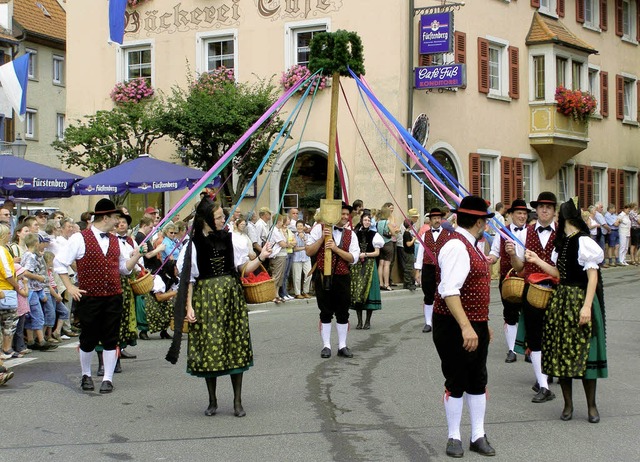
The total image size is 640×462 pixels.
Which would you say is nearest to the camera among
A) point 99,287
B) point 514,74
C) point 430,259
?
point 99,287

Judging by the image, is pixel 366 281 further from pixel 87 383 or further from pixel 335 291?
pixel 87 383

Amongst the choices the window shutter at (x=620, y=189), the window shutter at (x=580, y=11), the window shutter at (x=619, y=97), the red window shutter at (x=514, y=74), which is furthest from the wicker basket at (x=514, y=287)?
the window shutter at (x=619, y=97)

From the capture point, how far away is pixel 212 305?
825 centimetres

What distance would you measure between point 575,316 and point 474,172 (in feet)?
65.6

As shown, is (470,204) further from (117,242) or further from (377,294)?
(377,294)

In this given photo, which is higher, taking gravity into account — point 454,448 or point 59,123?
point 59,123

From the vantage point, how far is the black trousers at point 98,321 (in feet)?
31.7

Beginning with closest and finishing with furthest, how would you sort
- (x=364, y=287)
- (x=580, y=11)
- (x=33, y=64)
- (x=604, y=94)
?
(x=364, y=287), (x=580, y=11), (x=604, y=94), (x=33, y=64)

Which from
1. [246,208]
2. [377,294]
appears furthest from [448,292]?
[246,208]

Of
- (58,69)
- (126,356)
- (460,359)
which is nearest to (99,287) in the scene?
(126,356)

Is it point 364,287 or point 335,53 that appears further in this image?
point 364,287

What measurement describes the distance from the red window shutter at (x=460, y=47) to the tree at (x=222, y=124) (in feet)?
16.6

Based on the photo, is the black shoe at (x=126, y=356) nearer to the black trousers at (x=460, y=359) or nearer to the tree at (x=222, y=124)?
the black trousers at (x=460, y=359)

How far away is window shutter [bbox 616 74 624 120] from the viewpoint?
1371 inches
